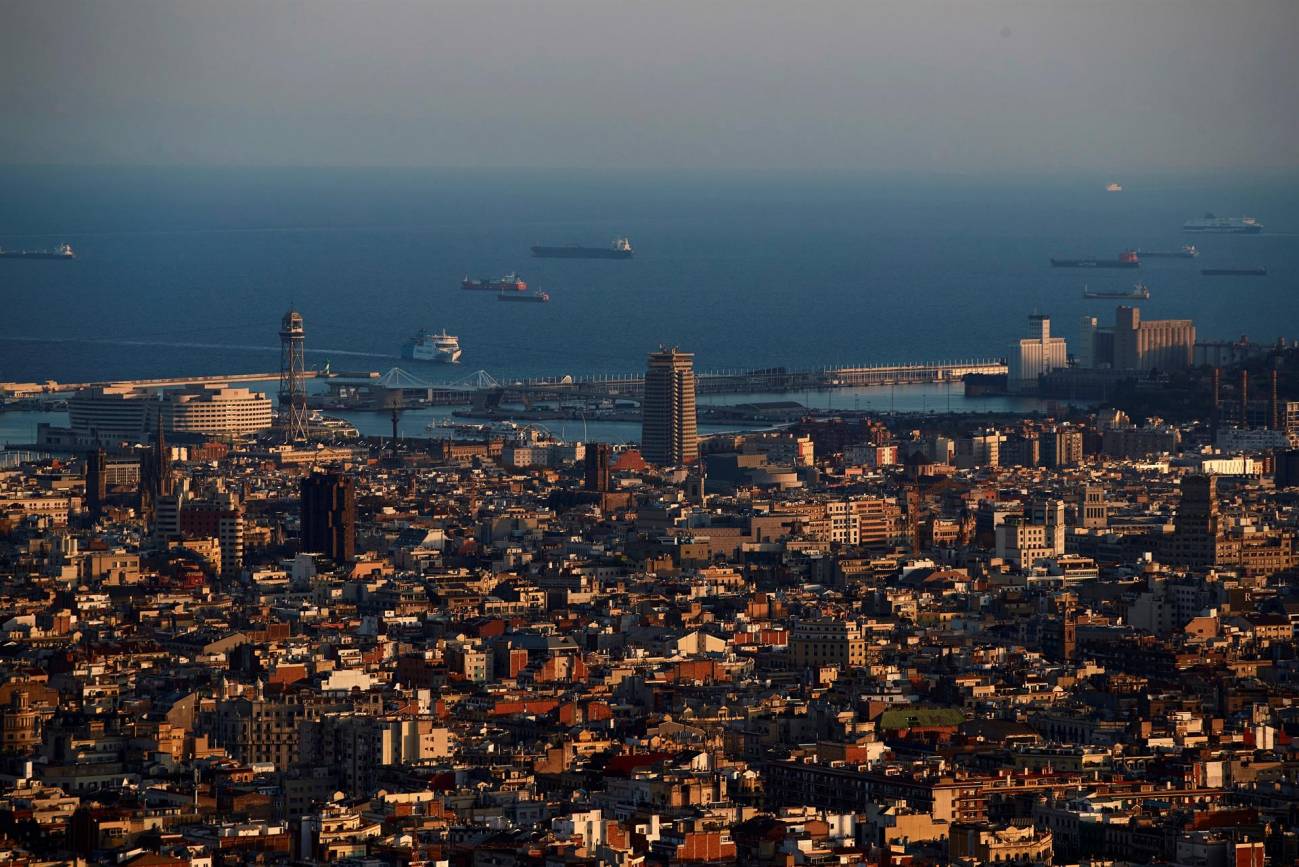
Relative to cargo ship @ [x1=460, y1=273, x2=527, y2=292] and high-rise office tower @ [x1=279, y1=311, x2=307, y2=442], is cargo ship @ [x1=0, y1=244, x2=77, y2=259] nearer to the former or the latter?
cargo ship @ [x1=460, y1=273, x2=527, y2=292]

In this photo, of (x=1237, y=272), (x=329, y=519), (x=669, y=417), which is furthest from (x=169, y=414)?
(x=1237, y=272)

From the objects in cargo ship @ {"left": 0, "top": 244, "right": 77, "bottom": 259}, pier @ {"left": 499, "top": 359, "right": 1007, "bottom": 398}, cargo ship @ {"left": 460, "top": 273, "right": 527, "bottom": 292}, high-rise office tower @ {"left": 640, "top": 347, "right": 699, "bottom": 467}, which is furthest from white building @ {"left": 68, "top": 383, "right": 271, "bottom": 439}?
cargo ship @ {"left": 460, "top": 273, "right": 527, "bottom": 292}

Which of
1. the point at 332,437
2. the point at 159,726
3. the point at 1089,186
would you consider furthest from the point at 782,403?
the point at 1089,186

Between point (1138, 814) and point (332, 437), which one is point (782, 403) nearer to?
point (332, 437)

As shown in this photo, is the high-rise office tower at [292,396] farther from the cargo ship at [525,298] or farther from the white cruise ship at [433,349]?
the cargo ship at [525,298]

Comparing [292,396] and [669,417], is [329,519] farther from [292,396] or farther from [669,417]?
[292,396]
